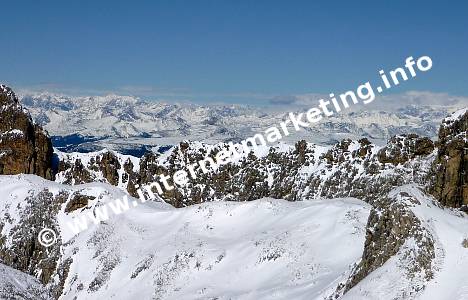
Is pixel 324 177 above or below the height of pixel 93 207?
below

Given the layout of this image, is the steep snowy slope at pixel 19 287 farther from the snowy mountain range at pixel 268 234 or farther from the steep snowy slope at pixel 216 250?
the steep snowy slope at pixel 216 250

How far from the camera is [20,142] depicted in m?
→ 145

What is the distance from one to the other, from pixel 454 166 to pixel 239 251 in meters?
55.8

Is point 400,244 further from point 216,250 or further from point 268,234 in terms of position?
point 216,250

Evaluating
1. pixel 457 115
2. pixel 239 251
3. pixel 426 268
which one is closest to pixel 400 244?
pixel 426 268

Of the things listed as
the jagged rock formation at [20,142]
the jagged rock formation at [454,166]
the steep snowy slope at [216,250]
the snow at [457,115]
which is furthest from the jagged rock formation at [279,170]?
the steep snowy slope at [216,250]

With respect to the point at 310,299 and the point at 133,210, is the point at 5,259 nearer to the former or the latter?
the point at 133,210

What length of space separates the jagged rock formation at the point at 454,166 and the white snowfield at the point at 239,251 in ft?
123

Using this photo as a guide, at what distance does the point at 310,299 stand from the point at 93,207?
177 feet

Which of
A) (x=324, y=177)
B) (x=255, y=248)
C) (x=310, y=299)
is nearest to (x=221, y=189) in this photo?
(x=324, y=177)

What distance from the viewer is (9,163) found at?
467 feet

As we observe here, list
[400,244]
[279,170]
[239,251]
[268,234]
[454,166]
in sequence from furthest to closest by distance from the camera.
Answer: [279,170]
[454,166]
[268,234]
[239,251]
[400,244]

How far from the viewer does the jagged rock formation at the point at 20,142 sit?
143000 millimetres

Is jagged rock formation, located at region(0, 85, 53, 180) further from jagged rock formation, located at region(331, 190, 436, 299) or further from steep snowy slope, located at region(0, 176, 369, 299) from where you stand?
jagged rock formation, located at region(331, 190, 436, 299)
